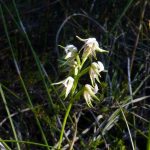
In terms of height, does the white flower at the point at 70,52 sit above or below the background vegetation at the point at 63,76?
above

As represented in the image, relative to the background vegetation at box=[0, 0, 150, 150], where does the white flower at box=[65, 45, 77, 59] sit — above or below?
above

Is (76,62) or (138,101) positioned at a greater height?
(76,62)

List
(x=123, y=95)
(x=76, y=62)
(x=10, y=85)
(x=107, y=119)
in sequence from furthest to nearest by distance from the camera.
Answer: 1. (x=10, y=85)
2. (x=123, y=95)
3. (x=107, y=119)
4. (x=76, y=62)

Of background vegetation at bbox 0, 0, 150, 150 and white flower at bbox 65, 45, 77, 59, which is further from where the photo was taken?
background vegetation at bbox 0, 0, 150, 150

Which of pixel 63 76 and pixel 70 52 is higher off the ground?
pixel 70 52

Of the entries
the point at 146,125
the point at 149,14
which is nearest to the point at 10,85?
the point at 146,125

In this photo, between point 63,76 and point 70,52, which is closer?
point 70,52

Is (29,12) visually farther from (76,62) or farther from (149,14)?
(76,62)

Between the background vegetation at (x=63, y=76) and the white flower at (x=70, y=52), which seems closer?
the white flower at (x=70, y=52)
